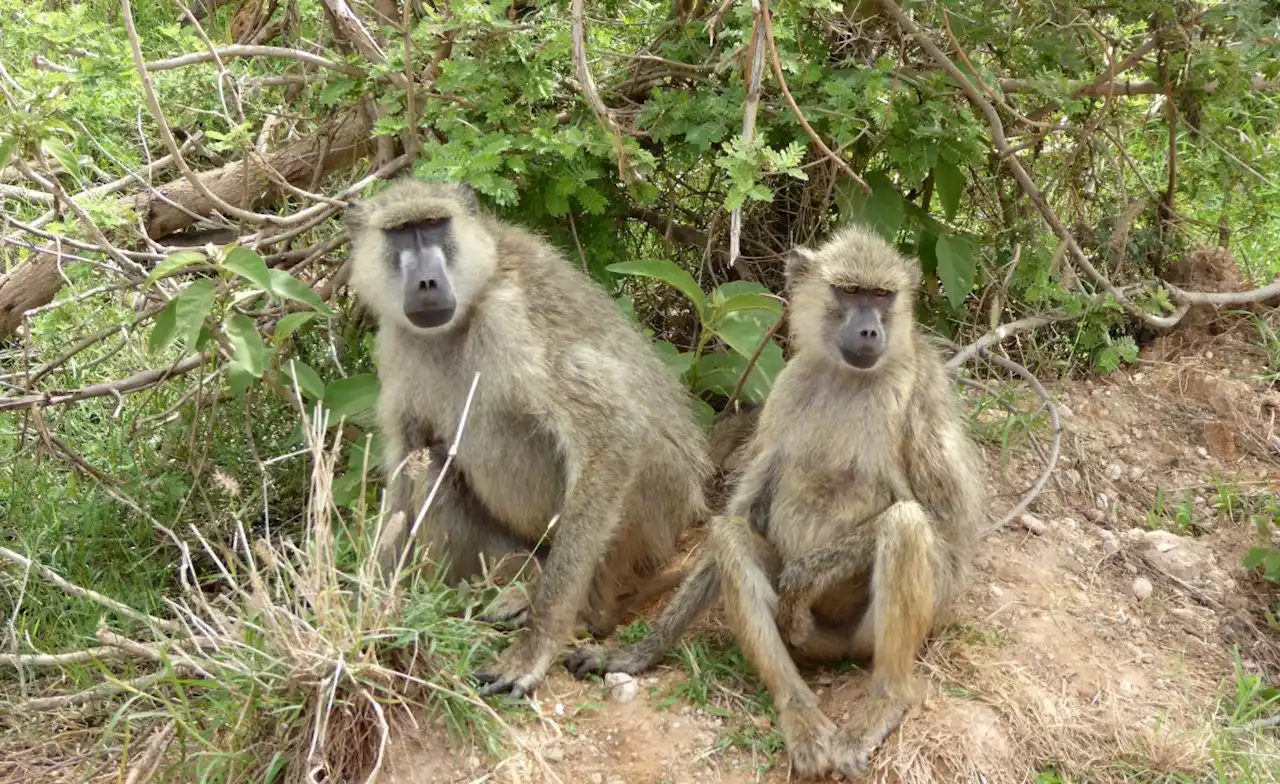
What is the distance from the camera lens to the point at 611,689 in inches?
156

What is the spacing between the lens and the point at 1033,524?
4.76 m

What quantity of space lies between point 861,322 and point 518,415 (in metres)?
1.25

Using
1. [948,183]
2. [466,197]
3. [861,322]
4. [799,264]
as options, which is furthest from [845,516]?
[948,183]

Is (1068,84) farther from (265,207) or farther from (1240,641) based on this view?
(265,207)

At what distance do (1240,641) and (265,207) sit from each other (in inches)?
189

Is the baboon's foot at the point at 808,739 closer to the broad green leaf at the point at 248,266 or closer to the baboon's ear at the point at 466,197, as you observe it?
the baboon's ear at the point at 466,197

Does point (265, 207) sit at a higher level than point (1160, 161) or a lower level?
→ lower

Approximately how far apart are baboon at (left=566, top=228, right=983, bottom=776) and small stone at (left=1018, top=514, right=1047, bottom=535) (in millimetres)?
574

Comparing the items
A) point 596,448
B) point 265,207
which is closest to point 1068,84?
point 596,448

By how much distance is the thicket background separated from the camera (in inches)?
161

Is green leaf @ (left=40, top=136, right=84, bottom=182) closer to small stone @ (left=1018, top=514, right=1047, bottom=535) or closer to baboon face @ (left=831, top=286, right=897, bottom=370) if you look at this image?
baboon face @ (left=831, top=286, right=897, bottom=370)

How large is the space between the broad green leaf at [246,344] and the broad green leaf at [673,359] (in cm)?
157

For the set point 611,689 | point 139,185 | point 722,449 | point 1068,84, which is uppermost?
point 1068,84

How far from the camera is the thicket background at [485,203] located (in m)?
4.10
